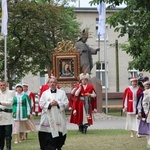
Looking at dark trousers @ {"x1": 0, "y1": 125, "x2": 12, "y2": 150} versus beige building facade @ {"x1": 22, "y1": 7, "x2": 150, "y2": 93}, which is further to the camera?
beige building facade @ {"x1": 22, "y1": 7, "x2": 150, "y2": 93}

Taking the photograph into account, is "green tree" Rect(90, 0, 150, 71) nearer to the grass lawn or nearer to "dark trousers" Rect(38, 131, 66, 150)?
the grass lawn

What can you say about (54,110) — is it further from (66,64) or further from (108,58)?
(108,58)

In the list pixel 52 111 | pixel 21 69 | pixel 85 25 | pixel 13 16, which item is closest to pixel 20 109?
pixel 52 111

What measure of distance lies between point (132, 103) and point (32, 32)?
1436 cm

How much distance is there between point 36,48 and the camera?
3083cm

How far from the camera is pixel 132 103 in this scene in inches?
682

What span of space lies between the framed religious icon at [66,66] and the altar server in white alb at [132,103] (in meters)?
6.74

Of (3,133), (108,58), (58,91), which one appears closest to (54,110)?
(58,91)

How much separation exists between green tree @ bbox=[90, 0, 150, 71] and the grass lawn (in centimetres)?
234

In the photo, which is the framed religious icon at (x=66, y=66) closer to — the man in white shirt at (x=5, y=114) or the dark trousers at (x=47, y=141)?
the man in white shirt at (x=5, y=114)

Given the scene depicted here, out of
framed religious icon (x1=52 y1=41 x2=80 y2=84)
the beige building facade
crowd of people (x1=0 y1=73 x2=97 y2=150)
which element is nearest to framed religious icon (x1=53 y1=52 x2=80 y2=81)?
framed religious icon (x1=52 y1=41 x2=80 y2=84)

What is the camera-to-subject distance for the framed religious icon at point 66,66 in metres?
24.1

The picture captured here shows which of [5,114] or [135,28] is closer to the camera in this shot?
[5,114]

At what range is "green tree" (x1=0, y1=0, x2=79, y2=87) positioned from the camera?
30156 mm
